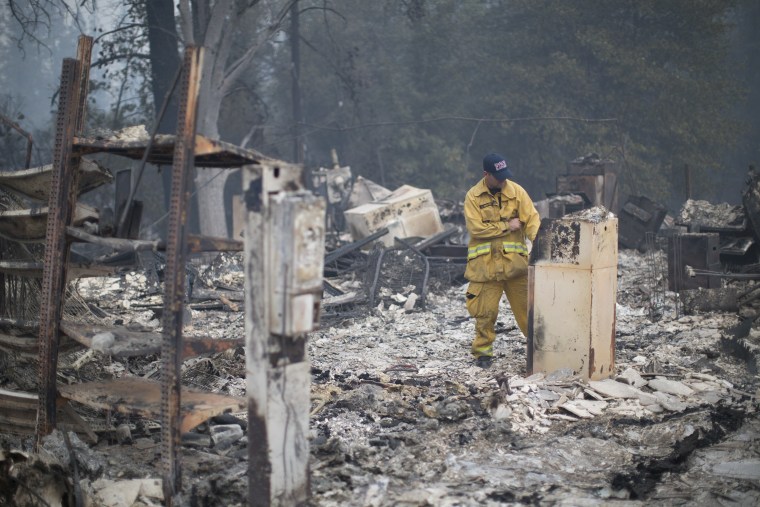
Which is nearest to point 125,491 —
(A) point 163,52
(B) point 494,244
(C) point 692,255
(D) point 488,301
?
(D) point 488,301

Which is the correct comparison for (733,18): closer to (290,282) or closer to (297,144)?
(297,144)

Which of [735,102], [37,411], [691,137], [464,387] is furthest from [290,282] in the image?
[735,102]

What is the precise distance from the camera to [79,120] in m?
4.66

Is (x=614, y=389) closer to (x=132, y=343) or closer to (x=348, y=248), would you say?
(x=132, y=343)

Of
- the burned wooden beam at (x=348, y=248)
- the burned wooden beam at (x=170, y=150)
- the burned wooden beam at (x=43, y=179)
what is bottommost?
the burned wooden beam at (x=348, y=248)

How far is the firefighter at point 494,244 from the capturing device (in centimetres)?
721

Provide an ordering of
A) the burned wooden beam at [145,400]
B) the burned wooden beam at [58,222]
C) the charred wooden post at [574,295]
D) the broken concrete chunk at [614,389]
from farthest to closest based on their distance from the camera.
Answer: the charred wooden post at [574,295] → the broken concrete chunk at [614,389] → the burned wooden beam at [58,222] → the burned wooden beam at [145,400]

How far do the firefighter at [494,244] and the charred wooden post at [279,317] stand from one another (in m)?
3.71

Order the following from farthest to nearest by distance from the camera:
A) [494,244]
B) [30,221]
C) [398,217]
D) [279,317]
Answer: [398,217] < [494,244] < [30,221] < [279,317]

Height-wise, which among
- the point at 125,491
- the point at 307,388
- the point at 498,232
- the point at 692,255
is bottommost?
the point at 125,491

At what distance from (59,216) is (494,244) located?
→ 162 inches

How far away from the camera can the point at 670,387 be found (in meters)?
6.36

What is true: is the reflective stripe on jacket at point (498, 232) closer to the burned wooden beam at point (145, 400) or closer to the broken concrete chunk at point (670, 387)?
the broken concrete chunk at point (670, 387)

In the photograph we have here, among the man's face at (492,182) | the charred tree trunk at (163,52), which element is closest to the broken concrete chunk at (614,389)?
the man's face at (492,182)
